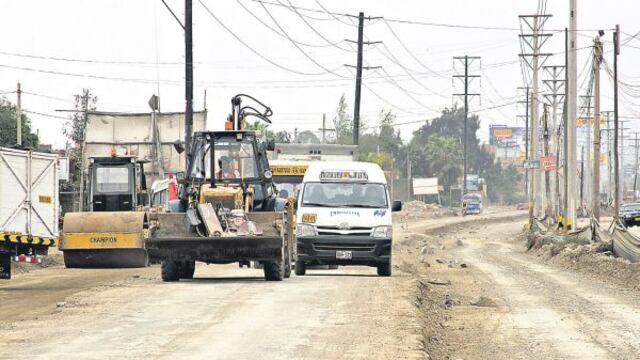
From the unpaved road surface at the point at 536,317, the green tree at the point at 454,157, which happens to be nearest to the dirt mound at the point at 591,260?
the unpaved road surface at the point at 536,317

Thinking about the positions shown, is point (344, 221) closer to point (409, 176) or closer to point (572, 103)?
point (572, 103)

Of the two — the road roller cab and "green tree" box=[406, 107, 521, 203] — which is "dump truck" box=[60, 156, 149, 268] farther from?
"green tree" box=[406, 107, 521, 203]

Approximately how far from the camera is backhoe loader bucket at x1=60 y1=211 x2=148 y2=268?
1217 inches

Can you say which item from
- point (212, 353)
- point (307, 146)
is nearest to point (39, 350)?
point (212, 353)

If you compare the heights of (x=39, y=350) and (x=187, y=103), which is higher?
(x=187, y=103)

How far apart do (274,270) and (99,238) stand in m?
7.82

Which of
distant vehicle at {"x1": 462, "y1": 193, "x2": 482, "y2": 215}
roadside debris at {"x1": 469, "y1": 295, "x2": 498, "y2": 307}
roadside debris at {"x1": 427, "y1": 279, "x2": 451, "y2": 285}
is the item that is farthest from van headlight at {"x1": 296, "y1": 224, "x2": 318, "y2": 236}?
distant vehicle at {"x1": 462, "y1": 193, "x2": 482, "y2": 215}

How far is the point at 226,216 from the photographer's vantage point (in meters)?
24.2

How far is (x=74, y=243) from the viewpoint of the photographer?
30969 millimetres

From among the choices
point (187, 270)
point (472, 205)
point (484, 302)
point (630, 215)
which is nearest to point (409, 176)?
point (472, 205)

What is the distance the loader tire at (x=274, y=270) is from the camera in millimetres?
24453

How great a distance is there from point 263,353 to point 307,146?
25252mm

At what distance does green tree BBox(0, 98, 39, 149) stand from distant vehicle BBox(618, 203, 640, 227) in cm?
3437

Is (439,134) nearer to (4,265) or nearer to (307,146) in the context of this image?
(307,146)
